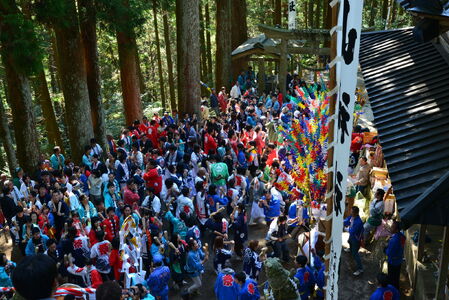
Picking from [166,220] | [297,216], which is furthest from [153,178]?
[297,216]

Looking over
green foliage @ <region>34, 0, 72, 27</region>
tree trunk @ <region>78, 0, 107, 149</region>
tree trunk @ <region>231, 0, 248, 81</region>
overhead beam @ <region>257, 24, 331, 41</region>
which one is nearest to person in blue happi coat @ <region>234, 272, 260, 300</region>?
green foliage @ <region>34, 0, 72, 27</region>

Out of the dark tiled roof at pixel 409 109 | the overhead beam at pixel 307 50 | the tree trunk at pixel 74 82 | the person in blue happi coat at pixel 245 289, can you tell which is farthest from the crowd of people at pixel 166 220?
the overhead beam at pixel 307 50

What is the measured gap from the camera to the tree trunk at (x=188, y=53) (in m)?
16.2

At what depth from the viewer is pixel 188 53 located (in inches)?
662

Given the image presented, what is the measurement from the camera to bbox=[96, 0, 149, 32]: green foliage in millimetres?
13422

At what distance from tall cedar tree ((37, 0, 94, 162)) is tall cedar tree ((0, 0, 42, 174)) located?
116 centimetres

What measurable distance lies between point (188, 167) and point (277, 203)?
8.94 ft

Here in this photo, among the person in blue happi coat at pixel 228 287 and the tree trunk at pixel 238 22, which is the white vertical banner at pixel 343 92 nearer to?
the person in blue happi coat at pixel 228 287

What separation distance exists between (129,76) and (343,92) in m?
14.9

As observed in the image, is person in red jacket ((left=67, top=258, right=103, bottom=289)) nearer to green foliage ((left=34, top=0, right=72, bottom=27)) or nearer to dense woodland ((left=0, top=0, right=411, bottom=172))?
dense woodland ((left=0, top=0, right=411, bottom=172))

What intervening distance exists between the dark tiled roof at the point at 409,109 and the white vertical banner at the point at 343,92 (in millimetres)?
823

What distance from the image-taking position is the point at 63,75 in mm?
13266

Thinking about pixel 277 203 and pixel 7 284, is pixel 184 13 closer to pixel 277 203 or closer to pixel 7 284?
pixel 277 203

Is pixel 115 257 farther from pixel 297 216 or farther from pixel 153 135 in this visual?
pixel 153 135
